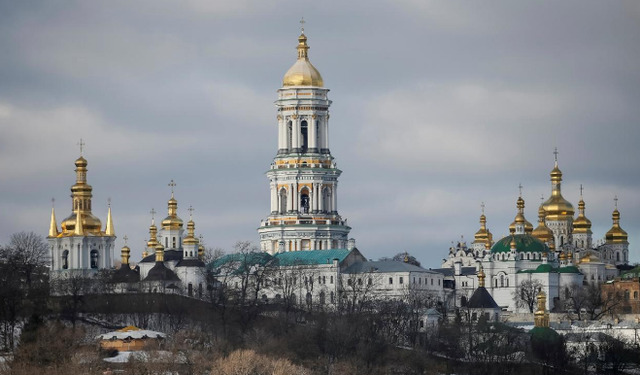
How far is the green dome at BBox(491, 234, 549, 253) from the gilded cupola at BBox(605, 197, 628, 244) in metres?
11.1

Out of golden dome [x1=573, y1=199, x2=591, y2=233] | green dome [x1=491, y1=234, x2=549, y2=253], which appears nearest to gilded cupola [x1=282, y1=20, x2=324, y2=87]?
green dome [x1=491, y1=234, x2=549, y2=253]

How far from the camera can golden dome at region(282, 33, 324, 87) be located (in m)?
114

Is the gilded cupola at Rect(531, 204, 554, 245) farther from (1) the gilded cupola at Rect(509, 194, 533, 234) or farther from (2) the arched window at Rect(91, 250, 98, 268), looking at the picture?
(2) the arched window at Rect(91, 250, 98, 268)

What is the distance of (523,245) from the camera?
385 feet

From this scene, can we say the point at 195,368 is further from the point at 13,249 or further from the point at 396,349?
the point at 13,249

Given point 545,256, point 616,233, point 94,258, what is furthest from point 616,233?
point 94,258

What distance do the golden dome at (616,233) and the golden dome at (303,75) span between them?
21.8 m

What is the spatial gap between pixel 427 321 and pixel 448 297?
518 inches

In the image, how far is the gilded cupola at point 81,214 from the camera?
346 feet

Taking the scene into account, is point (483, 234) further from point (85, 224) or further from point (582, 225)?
point (85, 224)

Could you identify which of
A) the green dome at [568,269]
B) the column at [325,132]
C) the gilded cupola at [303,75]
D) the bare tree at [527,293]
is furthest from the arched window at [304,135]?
the green dome at [568,269]

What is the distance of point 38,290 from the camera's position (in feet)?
294

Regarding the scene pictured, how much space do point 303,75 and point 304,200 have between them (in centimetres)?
561

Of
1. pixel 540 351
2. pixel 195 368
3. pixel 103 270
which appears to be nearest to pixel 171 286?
pixel 103 270
